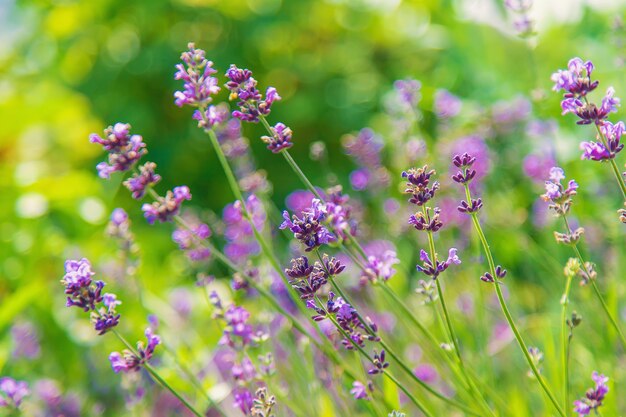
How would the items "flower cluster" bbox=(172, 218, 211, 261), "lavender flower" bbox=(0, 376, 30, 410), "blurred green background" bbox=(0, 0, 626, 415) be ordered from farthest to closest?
"blurred green background" bbox=(0, 0, 626, 415), "flower cluster" bbox=(172, 218, 211, 261), "lavender flower" bbox=(0, 376, 30, 410)

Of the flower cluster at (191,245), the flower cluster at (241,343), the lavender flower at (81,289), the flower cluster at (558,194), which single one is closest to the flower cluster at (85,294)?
the lavender flower at (81,289)

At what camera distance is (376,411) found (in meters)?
1.28

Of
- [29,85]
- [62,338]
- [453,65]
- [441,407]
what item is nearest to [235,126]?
[441,407]

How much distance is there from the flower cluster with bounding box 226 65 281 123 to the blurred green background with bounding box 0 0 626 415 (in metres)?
1.36

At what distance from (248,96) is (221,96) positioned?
3.62m

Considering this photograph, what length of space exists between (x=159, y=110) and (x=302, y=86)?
0.93 metres

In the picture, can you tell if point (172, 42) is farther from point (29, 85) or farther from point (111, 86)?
point (29, 85)

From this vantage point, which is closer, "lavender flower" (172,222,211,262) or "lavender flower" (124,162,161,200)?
"lavender flower" (124,162,161,200)

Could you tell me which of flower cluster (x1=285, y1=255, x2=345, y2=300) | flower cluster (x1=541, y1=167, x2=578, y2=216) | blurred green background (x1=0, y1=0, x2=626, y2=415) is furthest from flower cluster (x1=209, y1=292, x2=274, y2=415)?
blurred green background (x1=0, y1=0, x2=626, y2=415)

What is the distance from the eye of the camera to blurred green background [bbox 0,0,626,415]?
2.63 metres

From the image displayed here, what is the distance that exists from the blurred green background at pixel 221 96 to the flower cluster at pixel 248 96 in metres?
1.36

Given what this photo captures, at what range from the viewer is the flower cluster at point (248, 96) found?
1104 mm

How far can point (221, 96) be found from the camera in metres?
4.66

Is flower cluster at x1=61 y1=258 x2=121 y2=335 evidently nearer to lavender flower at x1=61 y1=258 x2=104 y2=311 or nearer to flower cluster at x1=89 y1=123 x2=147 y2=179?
lavender flower at x1=61 y1=258 x2=104 y2=311
